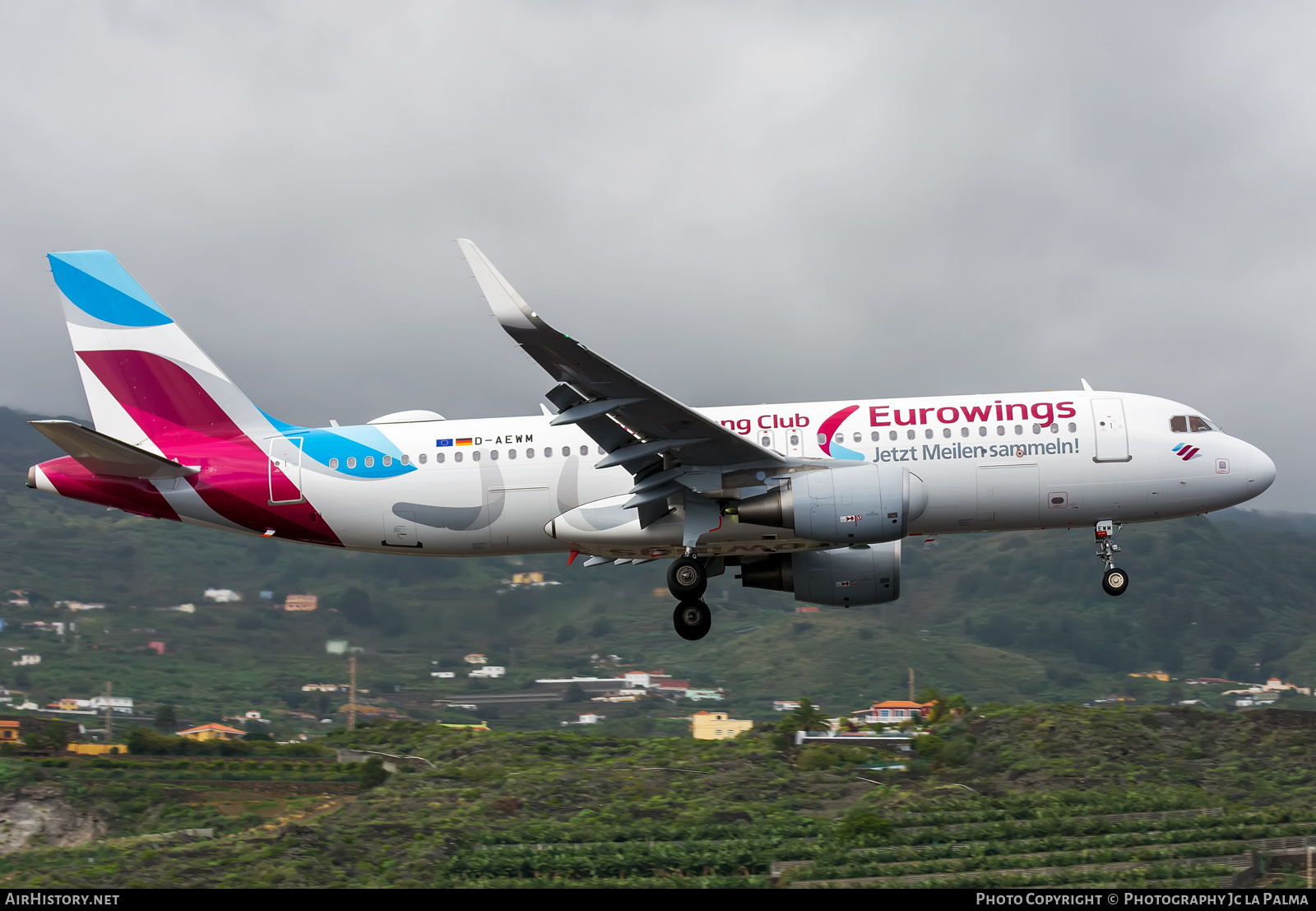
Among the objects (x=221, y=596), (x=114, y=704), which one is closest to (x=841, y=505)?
(x=221, y=596)

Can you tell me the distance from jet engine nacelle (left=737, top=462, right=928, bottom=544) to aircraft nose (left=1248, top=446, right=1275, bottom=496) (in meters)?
9.33

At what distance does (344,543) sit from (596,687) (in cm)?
6101

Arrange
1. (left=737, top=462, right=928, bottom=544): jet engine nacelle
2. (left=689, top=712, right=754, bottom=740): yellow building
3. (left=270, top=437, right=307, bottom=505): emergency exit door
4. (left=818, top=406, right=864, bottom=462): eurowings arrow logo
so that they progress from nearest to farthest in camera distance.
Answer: (left=737, top=462, right=928, bottom=544): jet engine nacelle
(left=818, top=406, right=864, bottom=462): eurowings arrow logo
(left=270, top=437, right=307, bottom=505): emergency exit door
(left=689, top=712, right=754, bottom=740): yellow building

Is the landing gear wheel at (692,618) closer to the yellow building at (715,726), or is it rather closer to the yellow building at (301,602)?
the yellow building at (301,602)

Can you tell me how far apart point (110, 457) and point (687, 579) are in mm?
14312

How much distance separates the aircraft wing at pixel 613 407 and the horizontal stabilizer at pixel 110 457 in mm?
10795

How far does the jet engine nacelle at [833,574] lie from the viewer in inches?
1194

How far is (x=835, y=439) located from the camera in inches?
1088

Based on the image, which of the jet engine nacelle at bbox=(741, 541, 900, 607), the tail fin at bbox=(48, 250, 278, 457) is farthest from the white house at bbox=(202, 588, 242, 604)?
the jet engine nacelle at bbox=(741, 541, 900, 607)

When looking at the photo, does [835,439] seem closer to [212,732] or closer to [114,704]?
[212,732]

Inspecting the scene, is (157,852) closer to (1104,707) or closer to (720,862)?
(720,862)

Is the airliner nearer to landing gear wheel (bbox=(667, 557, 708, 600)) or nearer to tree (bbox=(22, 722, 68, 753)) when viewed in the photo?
landing gear wheel (bbox=(667, 557, 708, 600))

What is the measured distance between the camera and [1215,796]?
76875 millimetres

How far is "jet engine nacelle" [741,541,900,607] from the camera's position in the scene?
3033 cm
